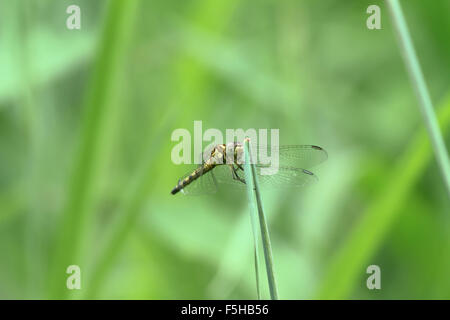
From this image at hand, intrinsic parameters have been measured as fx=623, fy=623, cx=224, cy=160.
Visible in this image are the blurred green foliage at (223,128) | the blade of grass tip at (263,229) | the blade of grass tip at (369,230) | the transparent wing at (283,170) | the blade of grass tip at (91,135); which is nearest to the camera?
the blade of grass tip at (263,229)

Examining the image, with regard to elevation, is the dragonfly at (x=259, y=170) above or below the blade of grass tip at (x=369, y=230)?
above

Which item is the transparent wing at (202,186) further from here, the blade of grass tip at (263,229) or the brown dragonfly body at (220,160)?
the blade of grass tip at (263,229)

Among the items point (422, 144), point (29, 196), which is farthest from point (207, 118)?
point (422, 144)

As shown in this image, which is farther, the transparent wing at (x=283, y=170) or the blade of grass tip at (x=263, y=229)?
the transparent wing at (x=283, y=170)

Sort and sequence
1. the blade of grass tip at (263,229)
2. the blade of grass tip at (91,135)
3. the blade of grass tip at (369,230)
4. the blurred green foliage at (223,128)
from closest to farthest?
the blade of grass tip at (263,229)
the blade of grass tip at (91,135)
the blade of grass tip at (369,230)
the blurred green foliage at (223,128)

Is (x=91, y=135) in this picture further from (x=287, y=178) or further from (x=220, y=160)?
(x=287, y=178)

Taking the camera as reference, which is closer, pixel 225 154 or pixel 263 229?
pixel 263 229

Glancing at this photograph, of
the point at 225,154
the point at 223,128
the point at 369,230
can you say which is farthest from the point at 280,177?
the point at 223,128

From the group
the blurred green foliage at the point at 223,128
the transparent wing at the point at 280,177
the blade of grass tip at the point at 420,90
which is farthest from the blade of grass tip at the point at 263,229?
the transparent wing at the point at 280,177
